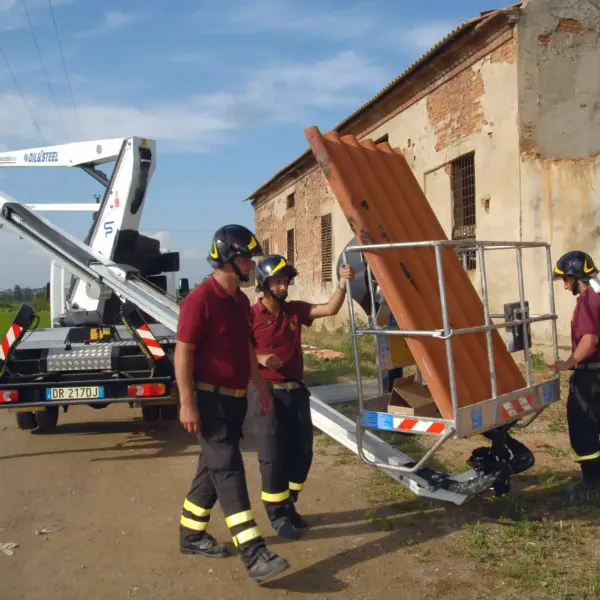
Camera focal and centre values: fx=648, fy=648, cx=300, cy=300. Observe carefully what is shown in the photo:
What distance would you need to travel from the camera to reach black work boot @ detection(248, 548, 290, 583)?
3449 mm

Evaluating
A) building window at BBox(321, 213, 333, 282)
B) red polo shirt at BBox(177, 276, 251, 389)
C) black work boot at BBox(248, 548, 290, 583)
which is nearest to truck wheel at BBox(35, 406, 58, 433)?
red polo shirt at BBox(177, 276, 251, 389)

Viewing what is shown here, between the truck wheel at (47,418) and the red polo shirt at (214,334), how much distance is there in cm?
420

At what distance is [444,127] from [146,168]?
6.94 meters

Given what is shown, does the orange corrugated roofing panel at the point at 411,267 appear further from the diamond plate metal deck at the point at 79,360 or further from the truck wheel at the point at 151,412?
the truck wheel at the point at 151,412

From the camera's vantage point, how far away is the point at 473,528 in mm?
4160

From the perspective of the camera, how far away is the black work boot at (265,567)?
11.3 ft

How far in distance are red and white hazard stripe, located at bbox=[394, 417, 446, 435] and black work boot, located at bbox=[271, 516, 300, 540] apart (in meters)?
1.02

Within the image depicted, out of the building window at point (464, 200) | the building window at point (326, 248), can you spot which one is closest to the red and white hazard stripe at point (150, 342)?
the building window at point (464, 200)

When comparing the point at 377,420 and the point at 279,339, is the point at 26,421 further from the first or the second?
the point at 377,420

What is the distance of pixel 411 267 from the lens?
415cm

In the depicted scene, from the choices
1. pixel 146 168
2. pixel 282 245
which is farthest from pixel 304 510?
pixel 282 245

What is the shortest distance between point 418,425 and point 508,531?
1007mm

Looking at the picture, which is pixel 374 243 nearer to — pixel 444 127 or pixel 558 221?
pixel 558 221

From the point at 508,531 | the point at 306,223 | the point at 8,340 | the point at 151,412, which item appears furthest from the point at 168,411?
the point at 306,223
